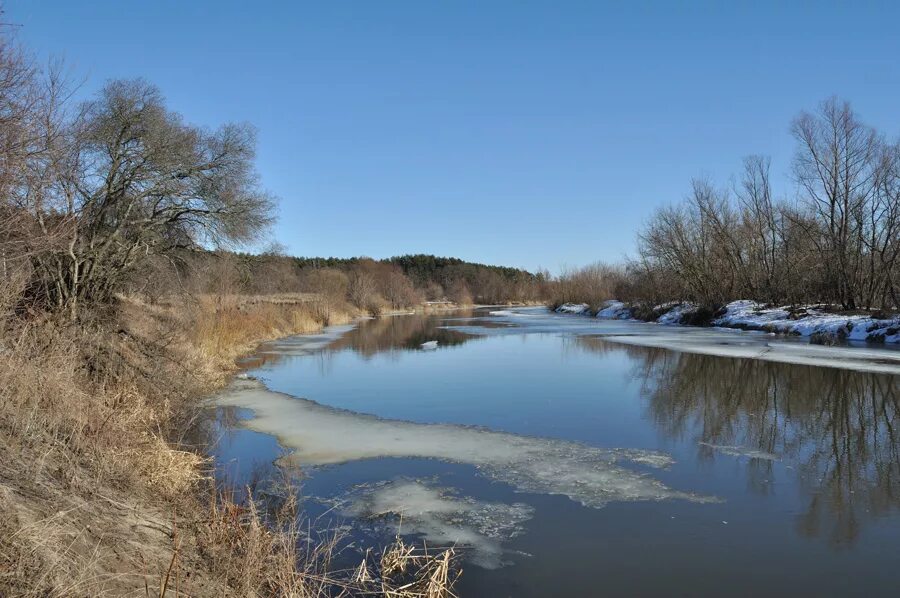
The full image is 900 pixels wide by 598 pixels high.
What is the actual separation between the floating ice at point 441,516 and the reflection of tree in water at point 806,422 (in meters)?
2.75

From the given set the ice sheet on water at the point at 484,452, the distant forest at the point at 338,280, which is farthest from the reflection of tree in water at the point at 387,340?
the ice sheet on water at the point at 484,452

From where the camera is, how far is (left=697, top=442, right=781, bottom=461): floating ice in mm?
7461

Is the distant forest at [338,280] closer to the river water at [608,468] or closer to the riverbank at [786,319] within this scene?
the river water at [608,468]

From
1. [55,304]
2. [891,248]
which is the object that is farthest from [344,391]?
[891,248]

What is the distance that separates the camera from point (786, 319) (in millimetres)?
27484

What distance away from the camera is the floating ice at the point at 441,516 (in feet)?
16.5

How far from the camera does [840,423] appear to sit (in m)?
9.24

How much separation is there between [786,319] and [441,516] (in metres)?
27.1

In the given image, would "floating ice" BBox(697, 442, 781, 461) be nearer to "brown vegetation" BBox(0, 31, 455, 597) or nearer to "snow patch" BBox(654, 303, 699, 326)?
"brown vegetation" BBox(0, 31, 455, 597)

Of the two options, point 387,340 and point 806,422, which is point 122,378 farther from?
point 387,340

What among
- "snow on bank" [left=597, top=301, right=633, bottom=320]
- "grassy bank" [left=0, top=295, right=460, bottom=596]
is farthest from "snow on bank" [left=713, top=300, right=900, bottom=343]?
"grassy bank" [left=0, top=295, right=460, bottom=596]

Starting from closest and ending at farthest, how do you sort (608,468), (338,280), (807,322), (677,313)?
(608,468)
(807,322)
(677,313)
(338,280)

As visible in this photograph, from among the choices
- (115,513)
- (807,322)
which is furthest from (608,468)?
(807,322)

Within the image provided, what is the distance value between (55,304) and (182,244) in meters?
4.41
